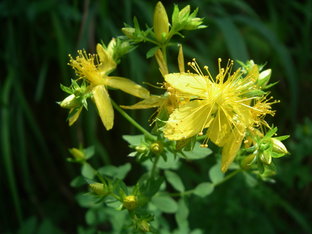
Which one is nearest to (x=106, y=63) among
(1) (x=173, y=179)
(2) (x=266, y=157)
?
(1) (x=173, y=179)

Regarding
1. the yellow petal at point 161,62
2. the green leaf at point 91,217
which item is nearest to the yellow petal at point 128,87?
the yellow petal at point 161,62

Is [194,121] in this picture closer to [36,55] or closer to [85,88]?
[85,88]

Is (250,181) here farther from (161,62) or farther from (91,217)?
(91,217)

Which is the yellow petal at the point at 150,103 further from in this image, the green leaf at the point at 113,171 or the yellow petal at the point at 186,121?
the green leaf at the point at 113,171

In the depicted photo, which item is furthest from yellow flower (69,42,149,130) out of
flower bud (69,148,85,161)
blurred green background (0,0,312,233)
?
blurred green background (0,0,312,233)

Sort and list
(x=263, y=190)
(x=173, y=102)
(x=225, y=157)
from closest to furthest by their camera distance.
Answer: (x=225, y=157), (x=173, y=102), (x=263, y=190)

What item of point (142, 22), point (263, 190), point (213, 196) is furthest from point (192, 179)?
point (142, 22)

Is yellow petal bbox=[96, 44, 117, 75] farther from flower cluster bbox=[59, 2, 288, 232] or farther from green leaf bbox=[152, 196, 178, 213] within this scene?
green leaf bbox=[152, 196, 178, 213]
